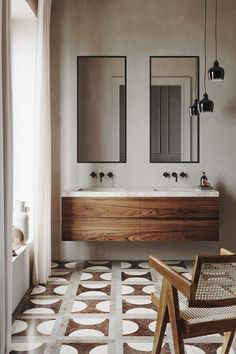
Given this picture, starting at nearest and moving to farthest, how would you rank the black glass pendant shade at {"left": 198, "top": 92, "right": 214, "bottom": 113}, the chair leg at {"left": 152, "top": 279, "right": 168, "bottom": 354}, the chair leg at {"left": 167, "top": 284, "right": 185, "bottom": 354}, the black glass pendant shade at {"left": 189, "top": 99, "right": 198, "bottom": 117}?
the chair leg at {"left": 167, "top": 284, "right": 185, "bottom": 354}
the chair leg at {"left": 152, "top": 279, "right": 168, "bottom": 354}
the black glass pendant shade at {"left": 198, "top": 92, "right": 214, "bottom": 113}
the black glass pendant shade at {"left": 189, "top": 99, "right": 198, "bottom": 117}

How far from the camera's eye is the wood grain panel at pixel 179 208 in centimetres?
448

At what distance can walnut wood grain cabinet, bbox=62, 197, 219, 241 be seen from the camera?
4.48 meters

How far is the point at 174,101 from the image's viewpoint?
4938 mm

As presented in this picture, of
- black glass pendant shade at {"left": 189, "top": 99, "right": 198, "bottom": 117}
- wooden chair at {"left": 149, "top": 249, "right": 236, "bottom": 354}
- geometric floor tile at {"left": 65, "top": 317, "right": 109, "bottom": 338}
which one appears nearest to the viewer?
wooden chair at {"left": 149, "top": 249, "right": 236, "bottom": 354}

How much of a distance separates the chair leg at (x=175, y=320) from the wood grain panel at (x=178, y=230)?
2.30 meters

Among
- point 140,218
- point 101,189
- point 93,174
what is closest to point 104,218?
point 140,218

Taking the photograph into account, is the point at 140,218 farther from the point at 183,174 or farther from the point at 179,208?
the point at 183,174

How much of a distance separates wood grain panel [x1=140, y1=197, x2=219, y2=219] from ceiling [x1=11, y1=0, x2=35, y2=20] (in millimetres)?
2044

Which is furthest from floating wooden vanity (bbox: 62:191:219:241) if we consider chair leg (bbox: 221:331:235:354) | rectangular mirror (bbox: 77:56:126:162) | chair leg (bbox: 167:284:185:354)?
chair leg (bbox: 167:284:185:354)

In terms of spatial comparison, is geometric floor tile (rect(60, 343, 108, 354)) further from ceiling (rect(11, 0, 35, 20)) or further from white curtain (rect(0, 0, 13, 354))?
ceiling (rect(11, 0, 35, 20))

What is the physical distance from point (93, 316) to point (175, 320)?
50.4 inches

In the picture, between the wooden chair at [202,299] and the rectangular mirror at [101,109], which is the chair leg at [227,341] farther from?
the rectangular mirror at [101,109]

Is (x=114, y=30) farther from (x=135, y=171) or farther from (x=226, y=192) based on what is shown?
(x=226, y=192)

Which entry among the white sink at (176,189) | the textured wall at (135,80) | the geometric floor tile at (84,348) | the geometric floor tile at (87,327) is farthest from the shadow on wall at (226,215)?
the geometric floor tile at (84,348)
